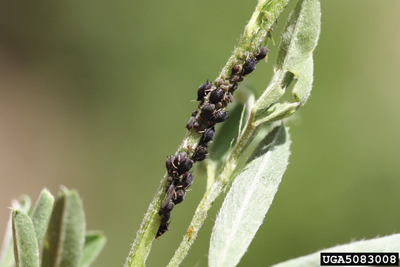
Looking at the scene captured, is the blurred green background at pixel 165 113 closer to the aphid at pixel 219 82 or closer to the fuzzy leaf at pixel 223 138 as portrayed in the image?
the fuzzy leaf at pixel 223 138

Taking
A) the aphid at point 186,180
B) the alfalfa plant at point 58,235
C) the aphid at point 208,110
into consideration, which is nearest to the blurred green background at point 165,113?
the aphid at point 186,180

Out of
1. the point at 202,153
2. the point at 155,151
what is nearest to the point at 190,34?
the point at 155,151

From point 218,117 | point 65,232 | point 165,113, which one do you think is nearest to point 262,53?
point 218,117

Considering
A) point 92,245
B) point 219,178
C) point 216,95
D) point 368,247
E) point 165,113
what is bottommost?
point 368,247

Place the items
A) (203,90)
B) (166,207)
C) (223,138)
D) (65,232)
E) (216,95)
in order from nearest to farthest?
(65,232) → (166,207) → (216,95) → (203,90) → (223,138)

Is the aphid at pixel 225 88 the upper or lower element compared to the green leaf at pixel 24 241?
upper

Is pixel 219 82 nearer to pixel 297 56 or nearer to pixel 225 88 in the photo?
pixel 225 88
